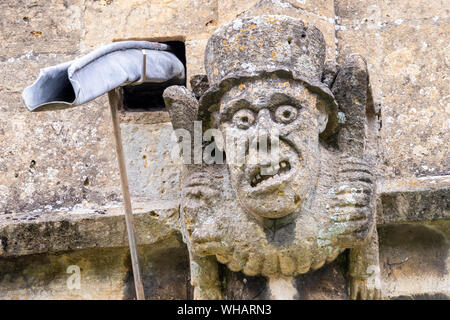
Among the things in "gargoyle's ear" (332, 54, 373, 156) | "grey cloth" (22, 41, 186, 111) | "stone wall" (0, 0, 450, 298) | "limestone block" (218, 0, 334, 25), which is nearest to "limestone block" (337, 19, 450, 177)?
"stone wall" (0, 0, 450, 298)

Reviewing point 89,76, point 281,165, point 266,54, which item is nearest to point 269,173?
point 281,165

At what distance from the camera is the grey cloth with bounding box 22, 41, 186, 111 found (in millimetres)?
1991

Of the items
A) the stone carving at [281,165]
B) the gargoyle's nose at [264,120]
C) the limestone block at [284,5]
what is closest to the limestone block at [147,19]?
the limestone block at [284,5]

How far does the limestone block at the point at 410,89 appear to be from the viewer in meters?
2.81

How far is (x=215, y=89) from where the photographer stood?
226 cm

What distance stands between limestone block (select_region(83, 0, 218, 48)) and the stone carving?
2.36 ft

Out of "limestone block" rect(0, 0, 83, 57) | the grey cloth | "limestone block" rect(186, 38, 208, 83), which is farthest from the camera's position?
"limestone block" rect(0, 0, 83, 57)

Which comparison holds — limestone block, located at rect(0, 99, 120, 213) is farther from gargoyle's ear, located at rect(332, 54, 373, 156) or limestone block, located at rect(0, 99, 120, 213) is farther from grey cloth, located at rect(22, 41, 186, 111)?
gargoyle's ear, located at rect(332, 54, 373, 156)

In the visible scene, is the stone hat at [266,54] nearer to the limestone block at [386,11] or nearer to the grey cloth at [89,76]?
the grey cloth at [89,76]

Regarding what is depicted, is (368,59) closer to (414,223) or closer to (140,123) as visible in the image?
(414,223)

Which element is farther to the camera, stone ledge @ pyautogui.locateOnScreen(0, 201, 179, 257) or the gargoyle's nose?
stone ledge @ pyautogui.locateOnScreen(0, 201, 179, 257)

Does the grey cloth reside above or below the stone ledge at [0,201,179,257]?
above

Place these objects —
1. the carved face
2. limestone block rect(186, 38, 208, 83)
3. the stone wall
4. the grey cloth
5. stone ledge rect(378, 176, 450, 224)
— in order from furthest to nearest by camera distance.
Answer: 1. limestone block rect(186, 38, 208, 83)
2. the stone wall
3. stone ledge rect(378, 176, 450, 224)
4. the carved face
5. the grey cloth

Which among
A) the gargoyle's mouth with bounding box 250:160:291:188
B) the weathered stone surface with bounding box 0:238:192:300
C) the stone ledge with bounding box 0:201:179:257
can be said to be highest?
the gargoyle's mouth with bounding box 250:160:291:188
